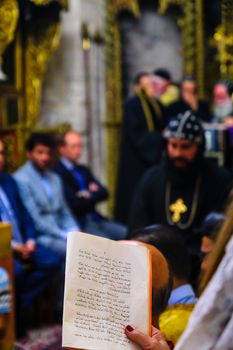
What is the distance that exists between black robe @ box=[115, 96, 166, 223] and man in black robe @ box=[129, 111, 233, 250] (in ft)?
7.84

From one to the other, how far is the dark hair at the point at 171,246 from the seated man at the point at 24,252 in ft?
7.94

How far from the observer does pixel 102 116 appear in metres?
8.91

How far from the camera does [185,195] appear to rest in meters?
4.77

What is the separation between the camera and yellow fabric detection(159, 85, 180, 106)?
813 centimetres

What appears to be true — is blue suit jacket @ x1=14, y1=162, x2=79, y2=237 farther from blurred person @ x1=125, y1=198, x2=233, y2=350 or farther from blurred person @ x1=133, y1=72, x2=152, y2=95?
blurred person @ x1=125, y1=198, x2=233, y2=350

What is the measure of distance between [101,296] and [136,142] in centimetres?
556

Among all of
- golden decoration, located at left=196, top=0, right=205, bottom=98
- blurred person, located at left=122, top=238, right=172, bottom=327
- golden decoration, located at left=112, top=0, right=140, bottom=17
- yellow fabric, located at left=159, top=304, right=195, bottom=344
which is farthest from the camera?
golden decoration, located at left=196, top=0, right=205, bottom=98

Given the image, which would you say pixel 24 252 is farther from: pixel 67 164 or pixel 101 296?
pixel 101 296

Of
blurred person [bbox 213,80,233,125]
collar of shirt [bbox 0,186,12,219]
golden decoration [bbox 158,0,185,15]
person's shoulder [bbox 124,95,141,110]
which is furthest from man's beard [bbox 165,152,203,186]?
golden decoration [bbox 158,0,185,15]

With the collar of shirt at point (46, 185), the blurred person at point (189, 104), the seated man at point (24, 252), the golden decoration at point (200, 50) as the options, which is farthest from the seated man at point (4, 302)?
the golden decoration at point (200, 50)

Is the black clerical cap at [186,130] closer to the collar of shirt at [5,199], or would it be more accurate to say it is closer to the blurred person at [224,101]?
the collar of shirt at [5,199]

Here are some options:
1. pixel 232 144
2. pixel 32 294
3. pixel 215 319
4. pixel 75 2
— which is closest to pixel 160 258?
pixel 215 319

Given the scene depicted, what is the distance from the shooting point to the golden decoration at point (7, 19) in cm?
643

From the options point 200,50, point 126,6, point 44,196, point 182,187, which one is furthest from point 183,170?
point 200,50
